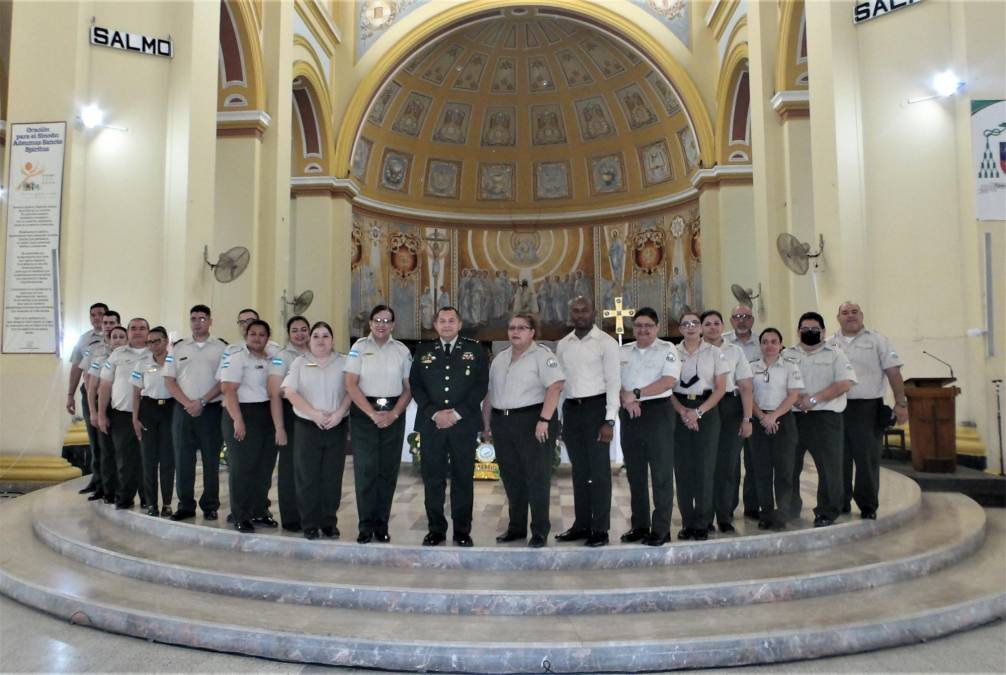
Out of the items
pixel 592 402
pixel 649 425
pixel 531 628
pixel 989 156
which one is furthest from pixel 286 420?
pixel 989 156

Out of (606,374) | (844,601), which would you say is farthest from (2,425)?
(844,601)

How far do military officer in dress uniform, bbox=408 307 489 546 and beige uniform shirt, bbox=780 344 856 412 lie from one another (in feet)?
6.99

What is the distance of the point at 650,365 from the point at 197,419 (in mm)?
3037

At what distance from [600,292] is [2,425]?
13.2m

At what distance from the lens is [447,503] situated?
5770 millimetres

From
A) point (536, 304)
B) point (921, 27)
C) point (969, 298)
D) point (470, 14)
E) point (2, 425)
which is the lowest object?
point (2, 425)

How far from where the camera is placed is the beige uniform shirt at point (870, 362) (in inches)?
191

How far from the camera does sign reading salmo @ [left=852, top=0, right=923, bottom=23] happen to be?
7438 millimetres

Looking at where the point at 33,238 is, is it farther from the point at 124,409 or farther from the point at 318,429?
the point at 318,429

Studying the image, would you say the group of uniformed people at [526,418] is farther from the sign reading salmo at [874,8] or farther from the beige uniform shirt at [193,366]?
the sign reading salmo at [874,8]

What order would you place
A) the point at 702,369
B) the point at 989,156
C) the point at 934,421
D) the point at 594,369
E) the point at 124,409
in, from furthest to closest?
the point at 989,156, the point at 934,421, the point at 124,409, the point at 702,369, the point at 594,369

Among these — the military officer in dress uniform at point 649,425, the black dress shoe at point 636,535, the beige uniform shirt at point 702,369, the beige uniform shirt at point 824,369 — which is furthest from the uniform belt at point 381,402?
the beige uniform shirt at point 824,369

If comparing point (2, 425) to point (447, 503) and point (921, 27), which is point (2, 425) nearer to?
point (447, 503)

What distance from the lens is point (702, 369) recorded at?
173 inches
